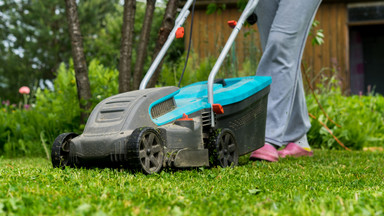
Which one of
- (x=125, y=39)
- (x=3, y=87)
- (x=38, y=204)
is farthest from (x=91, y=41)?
(x=38, y=204)

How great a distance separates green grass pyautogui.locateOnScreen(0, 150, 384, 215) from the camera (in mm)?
1445

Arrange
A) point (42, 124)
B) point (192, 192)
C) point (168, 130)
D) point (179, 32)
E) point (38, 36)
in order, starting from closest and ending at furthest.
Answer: point (192, 192) → point (168, 130) → point (179, 32) → point (42, 124) → point (38, 36)

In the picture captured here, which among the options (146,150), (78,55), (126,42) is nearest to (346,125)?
(126,42)

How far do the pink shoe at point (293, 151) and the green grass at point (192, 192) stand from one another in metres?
0.99

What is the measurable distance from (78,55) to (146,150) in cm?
192

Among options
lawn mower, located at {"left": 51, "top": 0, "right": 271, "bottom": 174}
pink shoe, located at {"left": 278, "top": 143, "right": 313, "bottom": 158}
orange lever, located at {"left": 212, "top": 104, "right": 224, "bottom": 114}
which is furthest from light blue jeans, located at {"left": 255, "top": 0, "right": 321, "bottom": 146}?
orange lever, located at {"left": 212, "top": 104, "right": 224, "bottom": 114}

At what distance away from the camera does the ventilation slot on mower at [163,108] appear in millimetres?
2518

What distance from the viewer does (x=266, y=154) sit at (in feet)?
10.5

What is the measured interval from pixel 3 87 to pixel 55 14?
133 inches

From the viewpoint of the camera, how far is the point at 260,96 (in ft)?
10.1

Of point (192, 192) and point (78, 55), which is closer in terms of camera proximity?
point (192, 192)

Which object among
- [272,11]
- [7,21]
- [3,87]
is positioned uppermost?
[7,21]

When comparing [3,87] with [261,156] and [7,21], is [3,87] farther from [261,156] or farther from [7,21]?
[261,156]

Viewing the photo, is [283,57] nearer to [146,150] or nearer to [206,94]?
[206,94]
